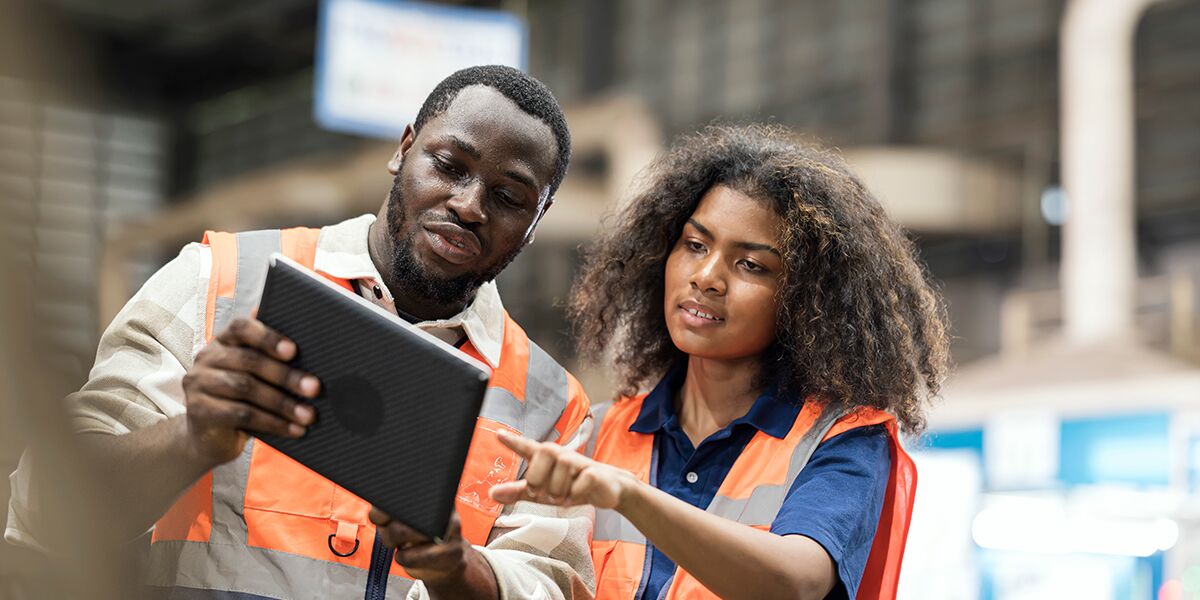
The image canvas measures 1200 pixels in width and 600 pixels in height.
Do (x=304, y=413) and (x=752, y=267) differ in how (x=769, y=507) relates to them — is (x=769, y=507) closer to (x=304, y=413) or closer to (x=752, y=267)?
(x=752, y=267)

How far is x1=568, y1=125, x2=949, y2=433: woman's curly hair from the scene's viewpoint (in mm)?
2604

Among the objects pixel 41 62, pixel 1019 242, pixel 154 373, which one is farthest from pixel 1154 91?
pixel 41 62

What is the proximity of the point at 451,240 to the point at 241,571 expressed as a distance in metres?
0.70

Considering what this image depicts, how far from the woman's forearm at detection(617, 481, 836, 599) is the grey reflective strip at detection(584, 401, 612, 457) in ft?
2.48

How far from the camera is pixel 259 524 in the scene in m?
2.29

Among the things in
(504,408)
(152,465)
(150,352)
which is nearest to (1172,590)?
(504,408)

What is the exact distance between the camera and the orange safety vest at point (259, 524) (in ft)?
7.45

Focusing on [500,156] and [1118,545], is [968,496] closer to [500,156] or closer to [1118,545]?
[1118,545]

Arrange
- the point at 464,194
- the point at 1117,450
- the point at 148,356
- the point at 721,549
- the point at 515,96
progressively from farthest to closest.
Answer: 1. the point at 1117,450
2. the point at 515,96
3. the point at 464,194
4. the point at 148,356
5. the point at 721,549

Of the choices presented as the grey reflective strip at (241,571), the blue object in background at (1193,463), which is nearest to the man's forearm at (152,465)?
the grey reflective strip at (241,571)

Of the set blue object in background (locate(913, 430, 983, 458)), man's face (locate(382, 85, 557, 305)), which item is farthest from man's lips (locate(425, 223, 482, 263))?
blue object in background (locate(913, 430, 983, 458))

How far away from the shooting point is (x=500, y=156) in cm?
244

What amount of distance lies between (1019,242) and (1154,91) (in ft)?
5.49

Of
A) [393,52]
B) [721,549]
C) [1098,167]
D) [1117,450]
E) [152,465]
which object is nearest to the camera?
[152,465]
